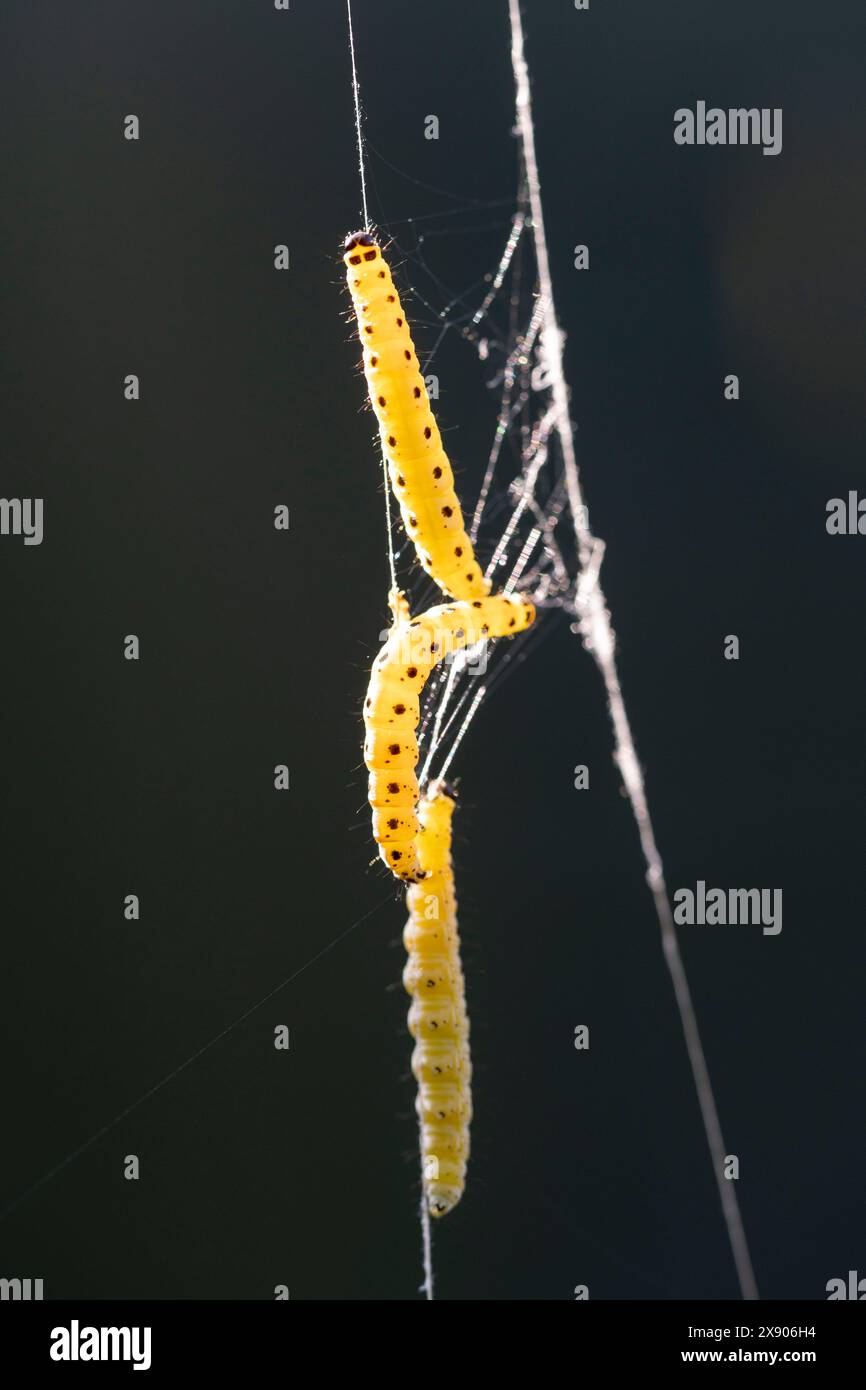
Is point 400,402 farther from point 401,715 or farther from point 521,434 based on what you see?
point 521,434

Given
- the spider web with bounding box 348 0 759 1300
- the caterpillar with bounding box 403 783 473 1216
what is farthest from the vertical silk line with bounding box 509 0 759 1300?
the caterpillar with bounding box 403 783 473 1216

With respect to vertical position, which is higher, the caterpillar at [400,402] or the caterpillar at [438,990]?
the caterpillar at [400,402]

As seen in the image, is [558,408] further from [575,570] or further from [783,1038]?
[783,1038]

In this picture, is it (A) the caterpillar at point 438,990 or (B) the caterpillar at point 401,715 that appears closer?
(B) the caterpillar at point 401,715

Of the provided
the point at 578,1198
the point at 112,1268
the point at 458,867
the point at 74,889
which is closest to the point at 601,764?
the point at 458,867

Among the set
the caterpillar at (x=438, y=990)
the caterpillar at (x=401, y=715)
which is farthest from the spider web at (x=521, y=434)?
the caterpillar at (x=401, y=715)

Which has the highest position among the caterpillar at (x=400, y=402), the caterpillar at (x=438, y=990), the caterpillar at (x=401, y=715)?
the caterpillar at (x=400, y=402)

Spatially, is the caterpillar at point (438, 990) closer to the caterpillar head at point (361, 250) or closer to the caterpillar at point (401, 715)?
the caterpillar at point (401, 715)

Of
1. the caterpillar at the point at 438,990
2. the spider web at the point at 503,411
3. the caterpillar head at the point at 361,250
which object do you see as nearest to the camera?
the caterpillar head at the point at 361,250

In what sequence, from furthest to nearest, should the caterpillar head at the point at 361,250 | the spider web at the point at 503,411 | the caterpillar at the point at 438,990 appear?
the spider web at the point at 503,411, the caterpillar at the point at 438,990, the caterpillar head at the point at 361,250
